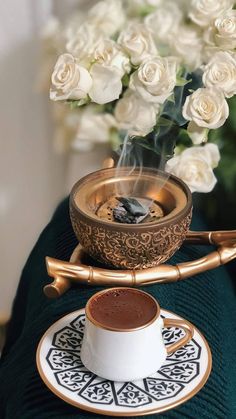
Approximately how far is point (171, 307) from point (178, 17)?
542mm

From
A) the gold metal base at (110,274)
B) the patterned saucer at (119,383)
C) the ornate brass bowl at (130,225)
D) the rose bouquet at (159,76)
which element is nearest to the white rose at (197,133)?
the rose bouquet at (159,76)

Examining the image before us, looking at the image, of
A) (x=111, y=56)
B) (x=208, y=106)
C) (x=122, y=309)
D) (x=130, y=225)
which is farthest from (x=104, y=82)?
(x=122, y=309)

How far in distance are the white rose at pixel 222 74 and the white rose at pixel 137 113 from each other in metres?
0.10

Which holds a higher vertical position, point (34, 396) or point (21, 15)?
point (21, 15)

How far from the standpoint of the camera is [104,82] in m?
1.01

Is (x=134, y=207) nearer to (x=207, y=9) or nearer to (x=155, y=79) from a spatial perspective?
(x=155, y=79)

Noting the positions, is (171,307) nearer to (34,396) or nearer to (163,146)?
(34,396)

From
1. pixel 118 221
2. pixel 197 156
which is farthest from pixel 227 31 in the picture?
pixel 118 221

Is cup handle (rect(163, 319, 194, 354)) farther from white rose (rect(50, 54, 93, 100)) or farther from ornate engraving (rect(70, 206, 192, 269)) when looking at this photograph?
white rose (rect(50, 54, 93, 100))

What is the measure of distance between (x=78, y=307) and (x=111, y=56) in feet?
1.34

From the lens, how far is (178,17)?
1.14m

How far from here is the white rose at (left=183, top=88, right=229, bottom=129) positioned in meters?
0.98

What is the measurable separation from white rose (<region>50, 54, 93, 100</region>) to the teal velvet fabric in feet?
0.72

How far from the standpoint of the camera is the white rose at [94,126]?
1179 millimetres
